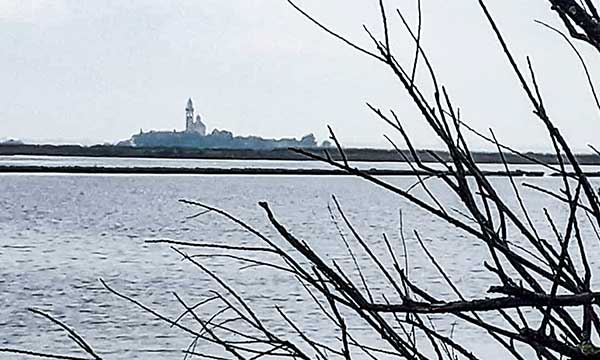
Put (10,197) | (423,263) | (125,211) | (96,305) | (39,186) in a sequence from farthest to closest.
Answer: (39,186) < (10,197) < (125,211) < (423,263) < (96,305)

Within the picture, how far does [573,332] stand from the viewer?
63.5 inches

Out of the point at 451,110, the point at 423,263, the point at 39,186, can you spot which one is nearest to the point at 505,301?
the point at 451,110

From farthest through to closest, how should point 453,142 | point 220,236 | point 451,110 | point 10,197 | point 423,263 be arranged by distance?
1. point 10,197
2. point 220,236
3. point 423,263
4. point 451,110
5. point 453,142

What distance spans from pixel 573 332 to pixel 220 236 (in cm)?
3252

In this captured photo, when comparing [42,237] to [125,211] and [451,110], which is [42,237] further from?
[451,110]

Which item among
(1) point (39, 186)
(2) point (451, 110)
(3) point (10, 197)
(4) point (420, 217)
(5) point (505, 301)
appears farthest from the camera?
(1) point (39, 186)

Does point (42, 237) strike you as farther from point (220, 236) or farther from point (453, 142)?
point (453, 142)

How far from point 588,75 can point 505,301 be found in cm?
71

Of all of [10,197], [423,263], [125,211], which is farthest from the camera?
[10,197]

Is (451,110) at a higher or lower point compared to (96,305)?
higher

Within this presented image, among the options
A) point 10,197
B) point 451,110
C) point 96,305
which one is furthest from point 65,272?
point 10,197

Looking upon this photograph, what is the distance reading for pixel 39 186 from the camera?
9138cm

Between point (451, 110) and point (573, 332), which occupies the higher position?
point (451, 110)

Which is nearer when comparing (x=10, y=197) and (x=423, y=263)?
(x=423, y=263)
